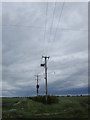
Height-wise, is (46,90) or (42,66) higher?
(42,66)

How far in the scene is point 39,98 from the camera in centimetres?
3759

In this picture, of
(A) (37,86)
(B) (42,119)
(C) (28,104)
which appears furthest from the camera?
(A) (37,86)

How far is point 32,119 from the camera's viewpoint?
1916 cm

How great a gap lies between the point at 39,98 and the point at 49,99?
95.7 inches

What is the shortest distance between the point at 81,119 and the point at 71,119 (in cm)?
103

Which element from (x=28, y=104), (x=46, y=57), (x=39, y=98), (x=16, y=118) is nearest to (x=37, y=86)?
(x=39, y=98)

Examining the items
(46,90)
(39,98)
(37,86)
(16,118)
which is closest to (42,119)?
(16,118)

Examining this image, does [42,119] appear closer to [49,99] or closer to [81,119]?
[81,119]

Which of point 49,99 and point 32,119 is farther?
point 49,99

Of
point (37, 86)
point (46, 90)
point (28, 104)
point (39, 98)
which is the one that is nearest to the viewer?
point (28, 104)

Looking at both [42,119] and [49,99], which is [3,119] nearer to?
[42,119]

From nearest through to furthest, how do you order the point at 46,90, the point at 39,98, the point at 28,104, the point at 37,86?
the point at 28,104
the point at 46,90
the point at 39,98
the point at 37,86

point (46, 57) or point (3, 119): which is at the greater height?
point (46, 57)

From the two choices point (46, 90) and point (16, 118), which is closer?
point (16, 118)
